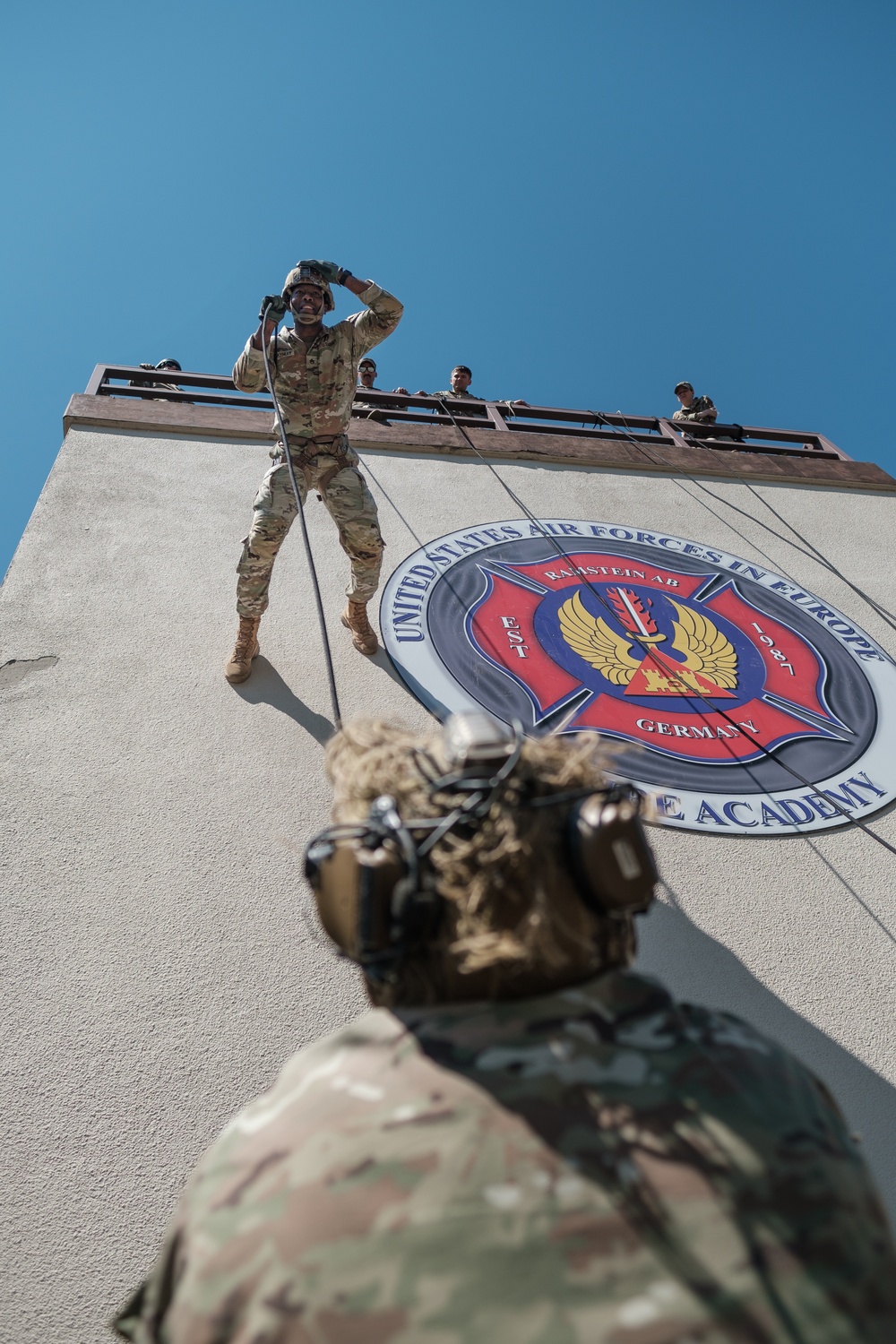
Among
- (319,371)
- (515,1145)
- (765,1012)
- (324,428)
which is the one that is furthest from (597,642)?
(515,1145)

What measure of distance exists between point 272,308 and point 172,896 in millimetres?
2294

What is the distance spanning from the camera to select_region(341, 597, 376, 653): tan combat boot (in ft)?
12.3

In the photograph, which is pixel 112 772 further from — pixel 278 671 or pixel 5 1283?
pixel 5 1283

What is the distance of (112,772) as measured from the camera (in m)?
2.97

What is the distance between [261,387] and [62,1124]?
273 centimetres

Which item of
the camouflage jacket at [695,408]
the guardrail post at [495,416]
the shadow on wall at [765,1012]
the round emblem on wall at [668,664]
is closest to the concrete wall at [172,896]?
the shadow on wall at [765,1012]

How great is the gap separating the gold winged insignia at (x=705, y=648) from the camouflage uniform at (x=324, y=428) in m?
1.48

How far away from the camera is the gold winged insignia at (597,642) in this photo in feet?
12.5

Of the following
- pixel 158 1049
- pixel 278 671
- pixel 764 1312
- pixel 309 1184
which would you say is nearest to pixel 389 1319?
pixel 309 1184

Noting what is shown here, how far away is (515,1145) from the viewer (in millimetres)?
761

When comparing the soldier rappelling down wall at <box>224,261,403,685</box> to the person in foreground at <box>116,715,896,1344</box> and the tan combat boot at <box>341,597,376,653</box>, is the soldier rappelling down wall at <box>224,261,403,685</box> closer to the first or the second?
the tan combat boot at <box>341,597,376,653</box>

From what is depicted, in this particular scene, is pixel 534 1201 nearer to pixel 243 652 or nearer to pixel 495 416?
pixel 243 652

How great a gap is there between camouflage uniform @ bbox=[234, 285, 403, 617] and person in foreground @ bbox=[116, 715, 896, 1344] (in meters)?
2.72

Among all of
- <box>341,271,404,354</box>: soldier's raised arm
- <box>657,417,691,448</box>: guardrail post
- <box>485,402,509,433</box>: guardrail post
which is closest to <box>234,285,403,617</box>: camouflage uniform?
<box>341,271,404,354</box>: soldier's raised arm
